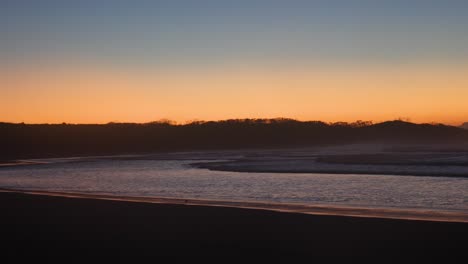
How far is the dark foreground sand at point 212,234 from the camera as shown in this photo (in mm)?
10336

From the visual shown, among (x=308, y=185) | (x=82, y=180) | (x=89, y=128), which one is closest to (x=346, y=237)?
(x=308, y=185)

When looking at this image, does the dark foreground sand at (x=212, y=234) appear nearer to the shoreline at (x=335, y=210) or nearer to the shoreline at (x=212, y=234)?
the shoreline at (x=212, y=234)

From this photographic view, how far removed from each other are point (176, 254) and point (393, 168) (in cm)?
2473

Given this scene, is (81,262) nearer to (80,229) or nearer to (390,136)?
(80,229)

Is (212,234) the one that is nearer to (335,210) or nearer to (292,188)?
(335,210)

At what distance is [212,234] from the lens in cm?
1206

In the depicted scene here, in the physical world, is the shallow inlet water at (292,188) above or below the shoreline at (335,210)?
above

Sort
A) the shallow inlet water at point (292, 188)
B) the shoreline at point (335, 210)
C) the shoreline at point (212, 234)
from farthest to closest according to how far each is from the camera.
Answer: the shallow inlet water at point (292, 188), the shoreline at point (335, 210), the shoreline at point (212, 234)

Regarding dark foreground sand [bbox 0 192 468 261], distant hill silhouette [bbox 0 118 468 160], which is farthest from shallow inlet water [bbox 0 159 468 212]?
distant hill silhouette [bbox 0 118 468 160]

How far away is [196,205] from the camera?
17125mm

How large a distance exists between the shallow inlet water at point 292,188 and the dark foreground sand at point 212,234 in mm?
4053

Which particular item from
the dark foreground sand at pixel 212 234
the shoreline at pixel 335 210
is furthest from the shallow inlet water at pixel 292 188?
the dark foreground sand at pixel 212 234

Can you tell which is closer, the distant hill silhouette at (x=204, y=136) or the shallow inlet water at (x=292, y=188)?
the shallow inlet water at (x=292, y=188)

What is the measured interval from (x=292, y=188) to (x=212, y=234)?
36.9 ft
